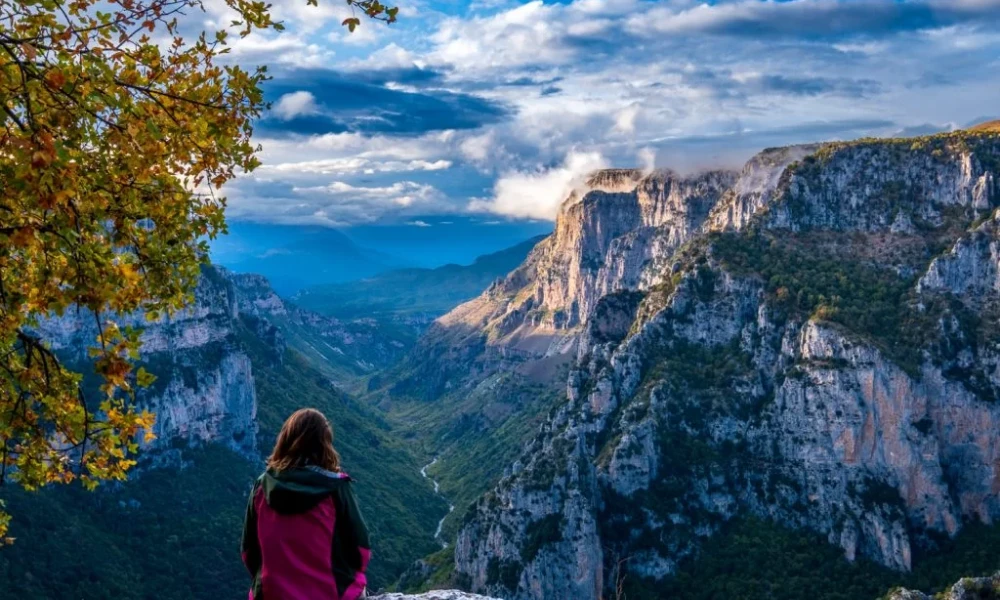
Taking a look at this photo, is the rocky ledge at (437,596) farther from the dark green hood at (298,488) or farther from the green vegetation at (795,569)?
the green vegetation at (795,569)

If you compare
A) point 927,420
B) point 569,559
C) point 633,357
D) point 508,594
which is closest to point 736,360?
point 633,357

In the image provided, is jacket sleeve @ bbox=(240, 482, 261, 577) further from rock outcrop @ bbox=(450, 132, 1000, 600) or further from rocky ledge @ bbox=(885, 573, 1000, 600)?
rock outcrop @ bbox=(450, 132, 1000, 600)

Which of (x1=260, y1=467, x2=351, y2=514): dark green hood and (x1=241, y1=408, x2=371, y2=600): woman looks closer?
(x1=260, y1=467, x2=351, y2=514): dark green hood

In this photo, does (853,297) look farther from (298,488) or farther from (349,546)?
(298,488)

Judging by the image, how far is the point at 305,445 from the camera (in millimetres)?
13422

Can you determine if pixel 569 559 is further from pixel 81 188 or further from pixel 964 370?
pixel 81 188

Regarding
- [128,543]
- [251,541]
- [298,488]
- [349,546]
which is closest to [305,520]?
[298,488]

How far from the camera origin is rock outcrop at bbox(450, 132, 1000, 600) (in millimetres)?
131375

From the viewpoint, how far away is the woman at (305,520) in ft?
43.2

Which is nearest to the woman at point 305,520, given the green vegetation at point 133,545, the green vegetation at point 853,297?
the green vegetation at point 133,545

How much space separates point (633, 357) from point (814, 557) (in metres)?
55.7

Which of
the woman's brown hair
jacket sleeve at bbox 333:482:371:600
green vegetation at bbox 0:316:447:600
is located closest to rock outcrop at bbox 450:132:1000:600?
green vegetation at bbox 0:316:447:600

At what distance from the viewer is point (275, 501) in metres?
13.1

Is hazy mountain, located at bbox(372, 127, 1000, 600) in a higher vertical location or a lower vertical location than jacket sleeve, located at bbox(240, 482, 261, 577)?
lower
